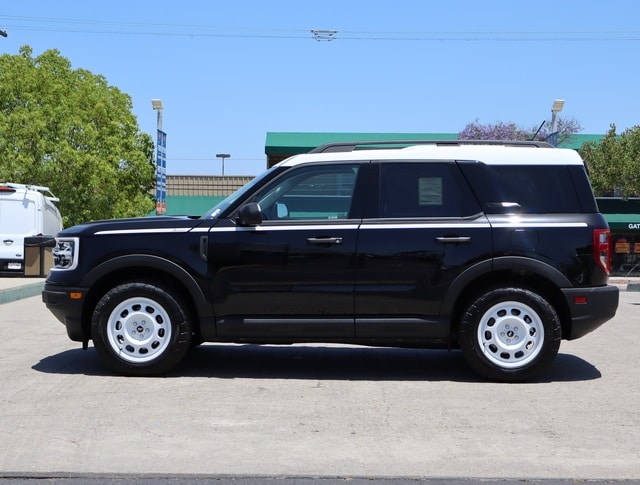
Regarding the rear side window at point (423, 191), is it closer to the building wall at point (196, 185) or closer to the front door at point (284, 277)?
the front door at point (284, 277)

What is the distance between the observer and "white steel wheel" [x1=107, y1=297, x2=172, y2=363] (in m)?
7.52

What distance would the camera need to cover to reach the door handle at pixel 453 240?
7.37 metres

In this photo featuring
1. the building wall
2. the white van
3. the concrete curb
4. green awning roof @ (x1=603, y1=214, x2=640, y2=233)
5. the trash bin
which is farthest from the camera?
the building wall

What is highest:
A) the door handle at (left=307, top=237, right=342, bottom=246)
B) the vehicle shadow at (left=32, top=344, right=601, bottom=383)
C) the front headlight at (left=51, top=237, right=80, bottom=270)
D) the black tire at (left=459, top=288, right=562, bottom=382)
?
the door handle at (left=307, top=237, right=342, bottom=246)

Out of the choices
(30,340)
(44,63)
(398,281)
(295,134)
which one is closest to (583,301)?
(398,281)

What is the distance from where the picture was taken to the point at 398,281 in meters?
7.39

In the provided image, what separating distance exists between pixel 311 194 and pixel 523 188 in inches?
70.6

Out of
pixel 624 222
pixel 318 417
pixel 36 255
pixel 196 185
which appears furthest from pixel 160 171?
pixel 196 185

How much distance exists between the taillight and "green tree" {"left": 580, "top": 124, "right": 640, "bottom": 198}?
1266 inches

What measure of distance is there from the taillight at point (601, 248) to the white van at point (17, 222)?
18.5 metres

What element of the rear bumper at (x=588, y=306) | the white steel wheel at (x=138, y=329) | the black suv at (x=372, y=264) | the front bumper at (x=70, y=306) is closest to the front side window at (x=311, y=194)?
the black suv at (x=372, y=264)

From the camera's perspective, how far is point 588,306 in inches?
292

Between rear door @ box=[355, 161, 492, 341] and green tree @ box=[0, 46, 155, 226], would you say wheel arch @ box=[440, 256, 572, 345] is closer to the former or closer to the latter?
rear door @ box=[355, 161, 492, 341]

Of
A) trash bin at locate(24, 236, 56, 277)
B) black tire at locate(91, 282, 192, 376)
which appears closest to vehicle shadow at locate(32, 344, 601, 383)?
black tire at locate(91, 282, 192, 376)
